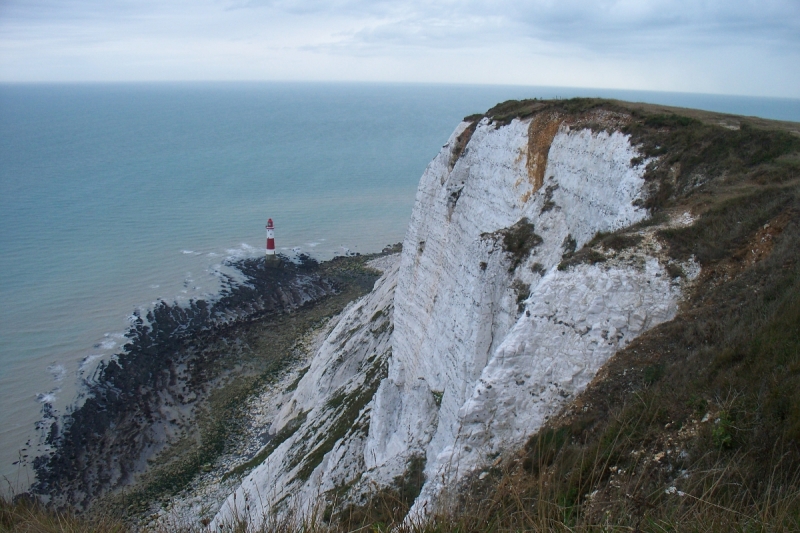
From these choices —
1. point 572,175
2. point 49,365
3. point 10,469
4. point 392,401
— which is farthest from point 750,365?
point 49,365

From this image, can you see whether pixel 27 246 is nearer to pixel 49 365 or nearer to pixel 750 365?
pixel 49 365

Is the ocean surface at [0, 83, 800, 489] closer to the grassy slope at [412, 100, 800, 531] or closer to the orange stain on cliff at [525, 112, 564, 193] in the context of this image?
the orange stain on cliff at [525, 112, 564, 193]

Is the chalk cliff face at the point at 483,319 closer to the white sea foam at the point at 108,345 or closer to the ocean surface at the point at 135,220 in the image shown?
the white sea foam at the point at 108,345

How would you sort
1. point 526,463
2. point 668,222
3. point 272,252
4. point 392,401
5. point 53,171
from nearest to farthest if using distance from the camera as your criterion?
1. point 526,463
2. point 668,222
3. point 392,401
4. point 272,252
5. point 53,171

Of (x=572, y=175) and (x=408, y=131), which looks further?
(x=408, y=131)

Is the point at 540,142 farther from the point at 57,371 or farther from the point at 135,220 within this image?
the point at 135,220

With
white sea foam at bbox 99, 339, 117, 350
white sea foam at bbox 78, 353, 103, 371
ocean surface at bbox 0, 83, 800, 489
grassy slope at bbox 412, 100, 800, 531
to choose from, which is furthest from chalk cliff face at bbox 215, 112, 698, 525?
ocean surface at bbox 0, 83, 800, 489

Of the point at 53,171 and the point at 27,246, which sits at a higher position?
the point at 53,171
